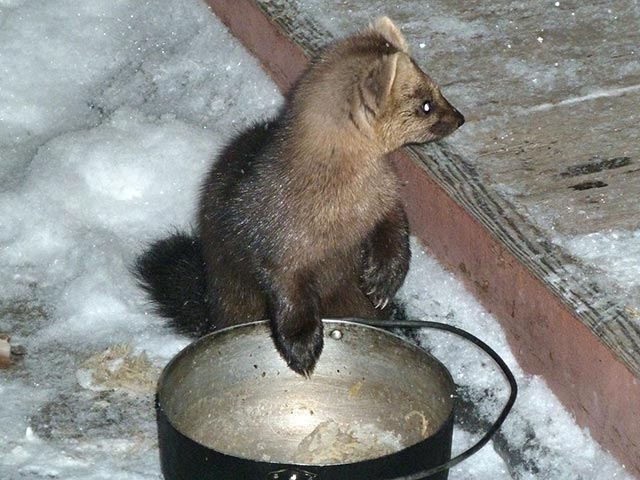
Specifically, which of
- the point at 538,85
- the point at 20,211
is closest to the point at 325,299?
the point at 538,85

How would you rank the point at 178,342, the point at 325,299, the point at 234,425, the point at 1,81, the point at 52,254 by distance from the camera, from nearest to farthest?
the point at 234,425, the point at 325,299, the point at 178,342, the point at 52,254, the point at 1,81

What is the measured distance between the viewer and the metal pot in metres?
3.06

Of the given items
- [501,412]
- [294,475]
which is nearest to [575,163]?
[501,412]

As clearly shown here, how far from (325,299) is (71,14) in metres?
2.38

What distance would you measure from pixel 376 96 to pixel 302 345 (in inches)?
22.9

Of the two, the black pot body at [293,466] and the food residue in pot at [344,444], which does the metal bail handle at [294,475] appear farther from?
the food residue in pot at [344,444]

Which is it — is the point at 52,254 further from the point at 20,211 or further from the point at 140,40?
the point at 140,40

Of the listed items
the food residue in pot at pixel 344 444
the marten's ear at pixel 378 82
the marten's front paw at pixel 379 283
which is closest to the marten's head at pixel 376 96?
the marten's ear at pixel 378 82

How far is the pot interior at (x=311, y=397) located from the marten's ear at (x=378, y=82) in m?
0.50

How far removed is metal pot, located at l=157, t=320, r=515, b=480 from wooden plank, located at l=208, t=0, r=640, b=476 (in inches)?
10.9

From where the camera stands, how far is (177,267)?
12.5ft

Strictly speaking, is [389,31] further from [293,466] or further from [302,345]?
[293,466]

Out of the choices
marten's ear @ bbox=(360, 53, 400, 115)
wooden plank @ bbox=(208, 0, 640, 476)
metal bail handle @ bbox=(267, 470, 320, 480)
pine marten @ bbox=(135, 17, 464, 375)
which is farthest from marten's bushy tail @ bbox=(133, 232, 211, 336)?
metal bail handle @ bbox=(267, 470, 320, 480)

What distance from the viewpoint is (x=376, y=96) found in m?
3.06
